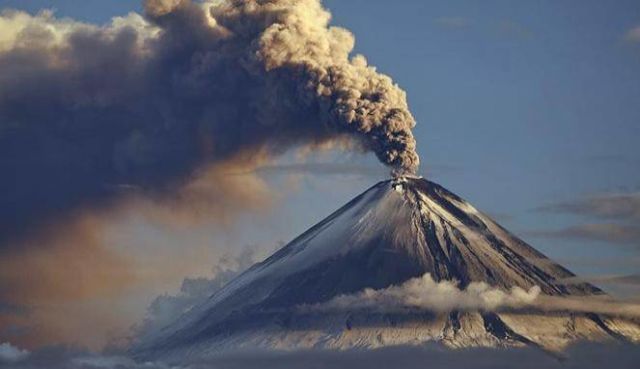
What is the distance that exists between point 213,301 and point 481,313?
57.2ft

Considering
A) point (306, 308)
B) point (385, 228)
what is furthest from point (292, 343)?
point (385, 228)

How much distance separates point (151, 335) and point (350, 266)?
51.9ft

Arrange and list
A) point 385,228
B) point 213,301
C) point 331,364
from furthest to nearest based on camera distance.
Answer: point 213,301 < point 385,228 < point 331,364

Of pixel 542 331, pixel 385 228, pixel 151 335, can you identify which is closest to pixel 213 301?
pixel 151 335

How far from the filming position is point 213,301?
101938 millimetres

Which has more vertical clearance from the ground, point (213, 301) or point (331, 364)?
point (213, 301)

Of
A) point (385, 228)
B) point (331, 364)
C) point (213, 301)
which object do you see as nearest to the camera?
point (331, 364)

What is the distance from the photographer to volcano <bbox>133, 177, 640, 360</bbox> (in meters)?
92.7

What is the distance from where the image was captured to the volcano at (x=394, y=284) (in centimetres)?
9269

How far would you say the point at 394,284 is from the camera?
93.4 m

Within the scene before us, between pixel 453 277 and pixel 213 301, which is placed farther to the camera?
pixel 213 301

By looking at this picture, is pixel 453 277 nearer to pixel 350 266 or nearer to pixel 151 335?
pixel 350 266

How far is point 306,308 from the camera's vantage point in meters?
93.6

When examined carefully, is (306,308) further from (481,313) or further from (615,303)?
(615,303)
